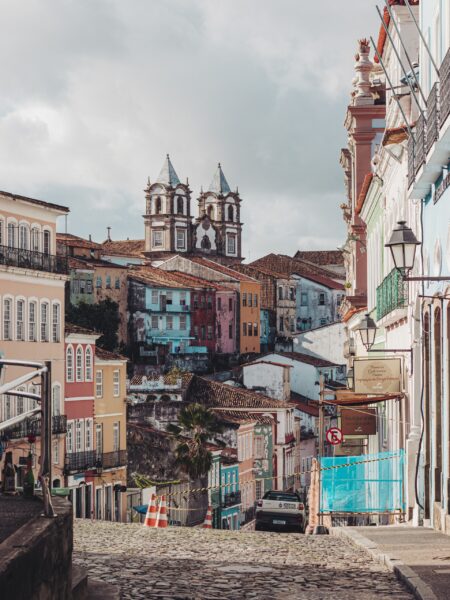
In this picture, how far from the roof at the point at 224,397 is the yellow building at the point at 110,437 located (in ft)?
68.1

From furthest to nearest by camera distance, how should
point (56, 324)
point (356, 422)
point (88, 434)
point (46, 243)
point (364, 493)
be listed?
point (88, 434) → point (56, 324) → point (46, 243) → point (356, 422) → point (364, 493)

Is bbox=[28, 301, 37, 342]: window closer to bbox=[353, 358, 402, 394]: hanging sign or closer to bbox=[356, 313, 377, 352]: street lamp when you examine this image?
bbox=[356, 313, 377, 352]: street lamp

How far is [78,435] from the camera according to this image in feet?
180

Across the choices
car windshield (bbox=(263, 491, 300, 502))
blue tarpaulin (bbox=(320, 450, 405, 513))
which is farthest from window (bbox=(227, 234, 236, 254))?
blue tarpaulin (bbox=(320, 450, 405, 513))

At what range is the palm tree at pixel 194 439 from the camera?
195ft

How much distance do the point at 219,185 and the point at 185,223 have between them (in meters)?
15.0

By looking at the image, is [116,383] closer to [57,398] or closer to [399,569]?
[57,398]

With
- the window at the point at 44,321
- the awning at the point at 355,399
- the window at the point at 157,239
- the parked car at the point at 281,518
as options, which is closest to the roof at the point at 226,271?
the window at the point at 157,239

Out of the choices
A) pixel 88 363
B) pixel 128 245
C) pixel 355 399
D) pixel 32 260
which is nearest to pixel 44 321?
pixel 32 260

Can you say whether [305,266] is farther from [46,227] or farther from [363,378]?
[363,378]

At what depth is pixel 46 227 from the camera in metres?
53.8

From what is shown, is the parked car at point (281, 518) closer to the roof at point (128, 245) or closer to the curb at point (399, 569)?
the curb at point (399, 569)

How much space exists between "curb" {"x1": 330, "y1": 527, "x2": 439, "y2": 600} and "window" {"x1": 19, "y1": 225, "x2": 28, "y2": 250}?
3344 cm

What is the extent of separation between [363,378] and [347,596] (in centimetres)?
1430
